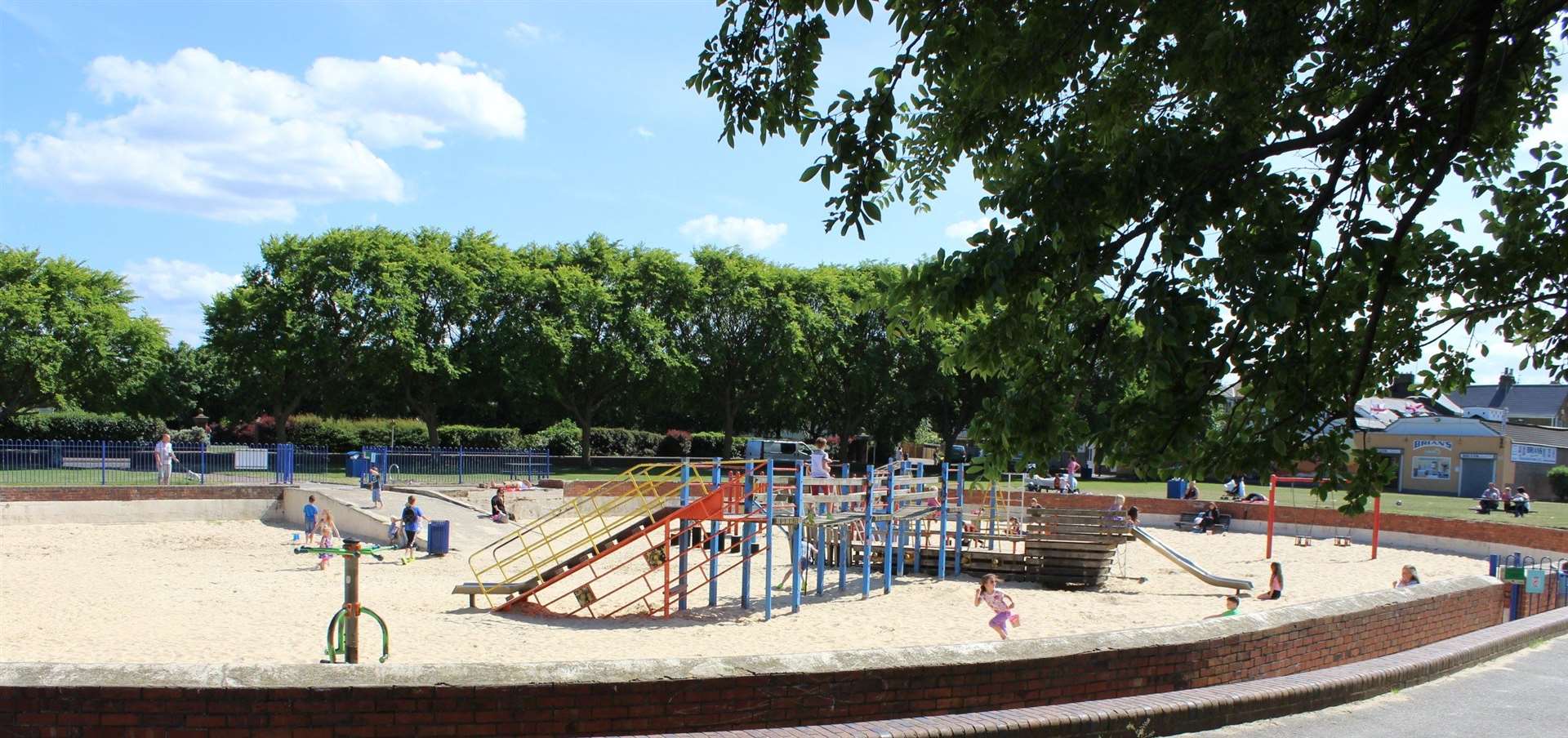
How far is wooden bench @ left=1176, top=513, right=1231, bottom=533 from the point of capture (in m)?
35.7

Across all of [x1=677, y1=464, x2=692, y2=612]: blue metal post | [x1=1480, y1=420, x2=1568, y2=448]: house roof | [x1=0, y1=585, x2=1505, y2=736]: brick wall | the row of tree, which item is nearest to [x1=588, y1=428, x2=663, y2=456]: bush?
the row of tree

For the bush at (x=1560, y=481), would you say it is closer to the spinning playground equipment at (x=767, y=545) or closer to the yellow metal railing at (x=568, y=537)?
the spinning playground equipment at (x=767, y=545)

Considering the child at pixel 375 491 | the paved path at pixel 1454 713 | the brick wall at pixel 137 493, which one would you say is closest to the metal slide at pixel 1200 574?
the paved path at pixel 1454 713

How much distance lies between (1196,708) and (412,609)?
13.4 metres

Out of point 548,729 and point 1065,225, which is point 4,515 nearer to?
point 548,729

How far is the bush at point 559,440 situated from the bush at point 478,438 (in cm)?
66

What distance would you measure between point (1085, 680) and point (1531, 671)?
5.29 meters

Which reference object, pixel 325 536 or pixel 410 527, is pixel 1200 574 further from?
pixel 325 536

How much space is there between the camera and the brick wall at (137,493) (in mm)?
27764

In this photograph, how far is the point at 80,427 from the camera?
5228cm

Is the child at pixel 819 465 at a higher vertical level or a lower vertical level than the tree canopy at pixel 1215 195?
lower

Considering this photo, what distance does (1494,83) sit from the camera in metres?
5.60

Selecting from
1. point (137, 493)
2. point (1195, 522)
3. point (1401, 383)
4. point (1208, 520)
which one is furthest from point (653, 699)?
point (1195, 522)

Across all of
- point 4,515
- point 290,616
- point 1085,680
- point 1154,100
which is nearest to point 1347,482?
point 1085,680
